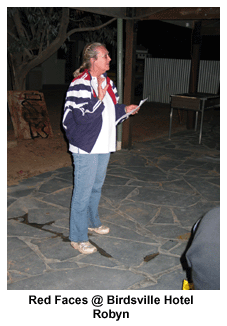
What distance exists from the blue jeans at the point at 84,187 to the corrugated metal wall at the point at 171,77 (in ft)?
46.2

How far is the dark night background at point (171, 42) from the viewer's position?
24.9 meters

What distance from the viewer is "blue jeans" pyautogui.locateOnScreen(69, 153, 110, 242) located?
3258 mm

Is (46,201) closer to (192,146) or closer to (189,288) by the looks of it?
(189,288)

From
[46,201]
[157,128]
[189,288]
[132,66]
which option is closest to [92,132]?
[189,288]

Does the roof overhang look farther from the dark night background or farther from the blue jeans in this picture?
the dark night background

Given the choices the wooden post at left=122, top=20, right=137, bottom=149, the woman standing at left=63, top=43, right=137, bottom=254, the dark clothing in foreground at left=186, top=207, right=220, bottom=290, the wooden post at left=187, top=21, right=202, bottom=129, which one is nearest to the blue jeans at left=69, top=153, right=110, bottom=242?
the woman standing at left=63, top=43, right=137, bottom=254

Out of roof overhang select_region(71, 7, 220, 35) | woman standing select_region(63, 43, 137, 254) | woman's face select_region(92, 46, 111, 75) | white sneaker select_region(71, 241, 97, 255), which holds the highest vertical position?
roof overhang select_region(71, 7, 220, 35)

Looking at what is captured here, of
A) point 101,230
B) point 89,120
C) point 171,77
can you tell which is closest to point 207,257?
point 89,120

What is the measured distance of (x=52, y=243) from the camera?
12.6 feet

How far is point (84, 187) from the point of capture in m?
3.34

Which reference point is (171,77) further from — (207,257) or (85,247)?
(207,257)

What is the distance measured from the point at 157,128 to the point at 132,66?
12.4ft

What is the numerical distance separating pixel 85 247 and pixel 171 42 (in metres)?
25.2

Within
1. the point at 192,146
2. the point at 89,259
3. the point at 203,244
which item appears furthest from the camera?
the point at 192,146
